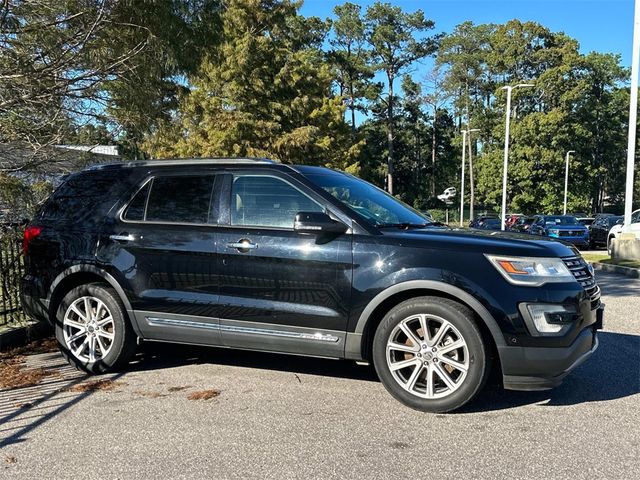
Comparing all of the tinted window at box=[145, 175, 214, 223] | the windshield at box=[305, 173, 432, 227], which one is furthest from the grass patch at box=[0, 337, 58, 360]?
the windshield at box=[305, 173, 432, 227]

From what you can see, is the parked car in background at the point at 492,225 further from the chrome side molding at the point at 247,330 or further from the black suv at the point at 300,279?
the chrome side molding at the point at 247,330

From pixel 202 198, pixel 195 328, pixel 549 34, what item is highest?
pixel 549 34

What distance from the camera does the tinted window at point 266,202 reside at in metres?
4.73

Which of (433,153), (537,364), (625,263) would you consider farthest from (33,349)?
(433,153)

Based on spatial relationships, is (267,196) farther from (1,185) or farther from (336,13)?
(336,13)

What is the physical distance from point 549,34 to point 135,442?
203 ft

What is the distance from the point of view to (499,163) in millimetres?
56969

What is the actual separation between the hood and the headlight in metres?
0.04

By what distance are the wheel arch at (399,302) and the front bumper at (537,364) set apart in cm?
14

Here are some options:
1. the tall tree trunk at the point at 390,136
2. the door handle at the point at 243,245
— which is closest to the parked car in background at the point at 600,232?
the door handle at the point at 243,245

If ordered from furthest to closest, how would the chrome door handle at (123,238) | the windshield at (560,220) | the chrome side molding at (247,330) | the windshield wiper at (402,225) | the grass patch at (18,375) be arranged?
1. the windshield at (560,220)
2. the chrome door handle at (123,238)
3. the grass patch at (18,375)
4. the windshield wiper at (402,225)
5. the chrome side molding at (247,330)

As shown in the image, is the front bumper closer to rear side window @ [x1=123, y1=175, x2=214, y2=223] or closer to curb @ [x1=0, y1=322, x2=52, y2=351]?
rear side window @ [x1=123, y1=175, x2=214, y2=223]

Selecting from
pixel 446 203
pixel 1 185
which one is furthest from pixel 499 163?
pixel 1 185

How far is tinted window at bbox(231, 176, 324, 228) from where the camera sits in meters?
4.73
